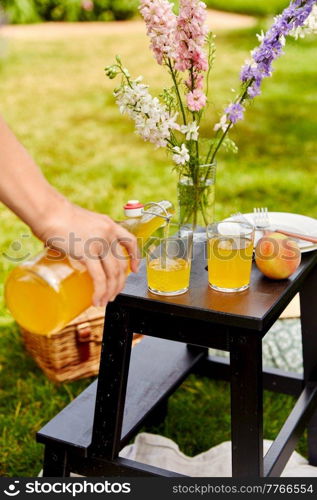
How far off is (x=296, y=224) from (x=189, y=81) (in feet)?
1.57

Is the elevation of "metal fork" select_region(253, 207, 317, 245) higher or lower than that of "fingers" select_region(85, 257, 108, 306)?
lower

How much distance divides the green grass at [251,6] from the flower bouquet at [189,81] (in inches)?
294

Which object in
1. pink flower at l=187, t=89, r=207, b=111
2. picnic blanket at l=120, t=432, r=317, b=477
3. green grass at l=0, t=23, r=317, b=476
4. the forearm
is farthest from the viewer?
green grass at l=0, t=23, r=317, b=476

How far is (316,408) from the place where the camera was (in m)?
2.29

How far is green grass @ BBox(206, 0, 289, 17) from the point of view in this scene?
30.0 feet

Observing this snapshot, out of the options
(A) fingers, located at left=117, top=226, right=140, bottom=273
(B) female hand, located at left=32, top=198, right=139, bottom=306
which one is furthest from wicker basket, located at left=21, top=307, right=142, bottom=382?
(B) female hand, located at left=32, top=198, right=139, bottom=306

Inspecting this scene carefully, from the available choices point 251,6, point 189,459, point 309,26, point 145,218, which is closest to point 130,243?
point 145,218

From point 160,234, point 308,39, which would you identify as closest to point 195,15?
point 160,234

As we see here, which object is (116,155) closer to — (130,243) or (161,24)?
(161,24)

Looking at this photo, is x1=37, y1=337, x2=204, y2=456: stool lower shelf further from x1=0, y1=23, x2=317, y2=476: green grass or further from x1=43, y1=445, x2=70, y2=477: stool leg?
x1=0, y1=23, x2=317, y2=476: green grass

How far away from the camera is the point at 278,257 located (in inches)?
72.0

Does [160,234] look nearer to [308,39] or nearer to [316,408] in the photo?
[316,408]

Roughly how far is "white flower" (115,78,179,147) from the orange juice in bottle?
593 millimetres

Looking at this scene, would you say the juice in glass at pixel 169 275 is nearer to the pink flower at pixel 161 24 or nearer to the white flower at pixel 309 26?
the pink flower at pixel 161 24
